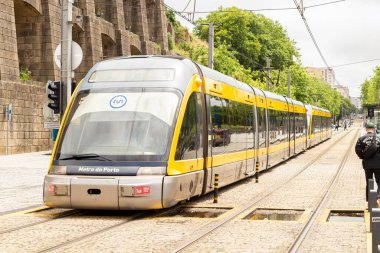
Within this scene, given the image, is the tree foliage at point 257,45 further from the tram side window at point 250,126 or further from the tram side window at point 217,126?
the tram side window at point 217,126

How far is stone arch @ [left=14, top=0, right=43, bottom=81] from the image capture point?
31.3 m

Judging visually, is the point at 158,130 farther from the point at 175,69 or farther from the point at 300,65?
the point at 300,65

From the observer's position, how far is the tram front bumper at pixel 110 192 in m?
10.1

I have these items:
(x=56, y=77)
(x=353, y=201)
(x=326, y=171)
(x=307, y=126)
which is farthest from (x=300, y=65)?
(x=353, y=201)

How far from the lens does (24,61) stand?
32344 mm

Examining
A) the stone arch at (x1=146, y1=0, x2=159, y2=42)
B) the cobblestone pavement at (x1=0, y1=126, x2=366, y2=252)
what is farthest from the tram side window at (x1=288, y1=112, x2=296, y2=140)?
the stone arch at (x1=146, y1=0, x2=159, y2=42)

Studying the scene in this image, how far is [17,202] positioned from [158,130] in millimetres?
3885

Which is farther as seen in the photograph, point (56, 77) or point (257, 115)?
point (56, 77)

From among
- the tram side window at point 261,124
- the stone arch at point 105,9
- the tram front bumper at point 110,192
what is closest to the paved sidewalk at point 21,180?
the tram front bumper at point 110,192

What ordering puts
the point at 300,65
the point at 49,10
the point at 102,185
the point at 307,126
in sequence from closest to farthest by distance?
1. the point at 102,185
2. the point at 49,10
3. the point at 307,126
4. the point at 300,65

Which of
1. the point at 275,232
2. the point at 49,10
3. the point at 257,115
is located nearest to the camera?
the point at 275,232

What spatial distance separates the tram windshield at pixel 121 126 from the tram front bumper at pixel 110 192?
0.46 metres

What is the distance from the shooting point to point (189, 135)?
11.6m

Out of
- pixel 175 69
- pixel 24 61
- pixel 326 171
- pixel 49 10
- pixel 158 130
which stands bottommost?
pixel 326 171
